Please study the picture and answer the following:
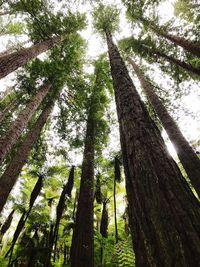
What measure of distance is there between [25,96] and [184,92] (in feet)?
34.7

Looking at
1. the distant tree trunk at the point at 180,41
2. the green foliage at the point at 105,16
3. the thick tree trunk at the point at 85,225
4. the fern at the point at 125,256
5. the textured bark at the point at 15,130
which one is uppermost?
the green foliage at the point at 105,16

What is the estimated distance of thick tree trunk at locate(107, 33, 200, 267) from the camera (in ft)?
4.02

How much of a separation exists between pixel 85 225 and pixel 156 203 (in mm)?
6413

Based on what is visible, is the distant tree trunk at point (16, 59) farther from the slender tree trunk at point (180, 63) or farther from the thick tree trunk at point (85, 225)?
the slender tree trunk at point (180, 63)

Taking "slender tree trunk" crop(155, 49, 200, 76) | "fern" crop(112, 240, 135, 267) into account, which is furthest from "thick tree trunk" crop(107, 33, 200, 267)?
"slender tree trunk" crop(155, 49, 200, 76)

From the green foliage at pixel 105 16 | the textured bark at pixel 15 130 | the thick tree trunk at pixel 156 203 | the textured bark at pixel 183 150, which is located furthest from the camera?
the green foliage at pixel 105 16

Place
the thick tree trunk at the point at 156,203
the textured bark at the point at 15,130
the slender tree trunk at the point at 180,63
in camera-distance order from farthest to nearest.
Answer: the slender tree trunk at the point at 180,63
the textured bark at the point at 15,130
the thick tree trunk at the point at 156,203

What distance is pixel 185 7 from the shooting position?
14273 mm

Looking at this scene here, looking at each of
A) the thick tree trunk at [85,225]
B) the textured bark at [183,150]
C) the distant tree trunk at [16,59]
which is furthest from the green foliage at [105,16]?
the thick tree trunk at [85,225]

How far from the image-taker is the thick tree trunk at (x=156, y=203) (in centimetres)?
123

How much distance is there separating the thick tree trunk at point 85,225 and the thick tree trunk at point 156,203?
5559mm

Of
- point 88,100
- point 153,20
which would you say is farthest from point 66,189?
point 153,20

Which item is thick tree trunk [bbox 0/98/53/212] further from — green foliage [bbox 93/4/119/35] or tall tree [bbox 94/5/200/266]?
green foliage [bbox 93/4/119/35]

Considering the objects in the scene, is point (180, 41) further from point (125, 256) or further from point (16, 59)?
point (125, 256)
